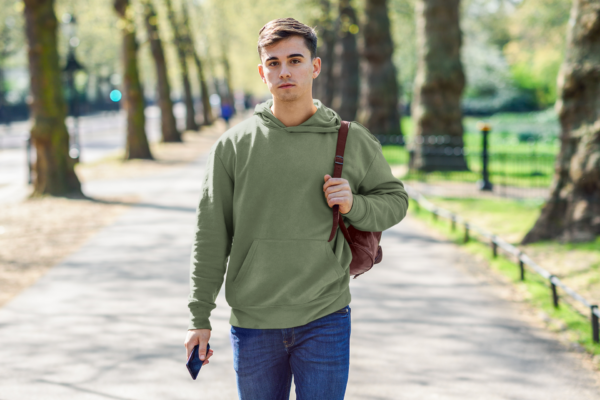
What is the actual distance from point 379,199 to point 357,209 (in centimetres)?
16

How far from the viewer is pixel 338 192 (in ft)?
7.77

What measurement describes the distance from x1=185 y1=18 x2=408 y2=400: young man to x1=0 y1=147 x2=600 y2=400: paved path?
1.86m

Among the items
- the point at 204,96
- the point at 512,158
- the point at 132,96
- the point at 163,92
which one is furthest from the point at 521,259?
the point at 204,96

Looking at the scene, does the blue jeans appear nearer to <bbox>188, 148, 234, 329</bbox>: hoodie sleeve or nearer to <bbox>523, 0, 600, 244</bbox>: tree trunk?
<bbox>188, 148, 234, 329</bbox>: hoodie sleeve

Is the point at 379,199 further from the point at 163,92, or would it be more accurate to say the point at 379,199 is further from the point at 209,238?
the point at 163,92

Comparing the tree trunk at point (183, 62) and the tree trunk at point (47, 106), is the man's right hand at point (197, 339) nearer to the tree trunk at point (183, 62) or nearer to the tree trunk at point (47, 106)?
the tree trunk at point (47, 106)

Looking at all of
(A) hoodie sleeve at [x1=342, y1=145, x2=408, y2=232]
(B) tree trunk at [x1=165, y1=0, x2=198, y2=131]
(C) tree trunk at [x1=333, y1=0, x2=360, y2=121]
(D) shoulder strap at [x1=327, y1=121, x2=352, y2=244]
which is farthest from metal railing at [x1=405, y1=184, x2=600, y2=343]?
(B) tree trunk at [x1=165, y1=0, x2=198, y2=131]

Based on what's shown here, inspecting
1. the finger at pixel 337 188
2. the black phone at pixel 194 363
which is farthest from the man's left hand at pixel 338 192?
the black phone at pixel 194 363

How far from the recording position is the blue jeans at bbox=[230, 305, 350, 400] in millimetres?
2447

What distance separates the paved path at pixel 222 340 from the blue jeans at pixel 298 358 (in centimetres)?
181

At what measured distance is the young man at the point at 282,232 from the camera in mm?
2426

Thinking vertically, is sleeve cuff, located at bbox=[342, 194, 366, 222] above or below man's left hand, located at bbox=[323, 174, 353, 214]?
below

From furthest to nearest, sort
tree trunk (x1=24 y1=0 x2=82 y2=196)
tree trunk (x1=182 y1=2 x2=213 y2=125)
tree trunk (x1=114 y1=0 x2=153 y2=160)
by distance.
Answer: tree trunk (x1=182 y1=2 x2=213 y2=125)
tree trunk (x1=114 y1=0 x2=153 y2=160)
tree trunk (x1=24 y1=0 x2=82 y2=196)

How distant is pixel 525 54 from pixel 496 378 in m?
37.9
